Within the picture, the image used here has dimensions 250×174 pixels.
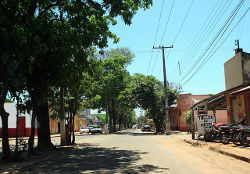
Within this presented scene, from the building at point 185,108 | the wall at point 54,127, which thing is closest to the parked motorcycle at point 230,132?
the building at point 185,108

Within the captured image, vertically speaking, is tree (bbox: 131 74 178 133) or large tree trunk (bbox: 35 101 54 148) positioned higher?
tree (bbox: 131 74 178 133)

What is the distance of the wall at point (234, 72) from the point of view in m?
21.6

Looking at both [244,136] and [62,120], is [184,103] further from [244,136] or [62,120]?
[244,136]

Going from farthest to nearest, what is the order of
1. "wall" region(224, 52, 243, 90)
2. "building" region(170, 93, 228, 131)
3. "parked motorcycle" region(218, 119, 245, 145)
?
"building" region(170, 93, 228, 131), "wall" region(224, 52, 243, 90), "parked motorcycle" region(218, 119, 245, 145)

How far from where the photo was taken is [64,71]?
43.3ft

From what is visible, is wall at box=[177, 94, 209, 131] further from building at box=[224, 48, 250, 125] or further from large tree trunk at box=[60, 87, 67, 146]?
large tree trunk at box=[60, 87, 67, 146]

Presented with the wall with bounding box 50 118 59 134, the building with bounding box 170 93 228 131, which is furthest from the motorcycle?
the wall with bounding box 50 118 59 134

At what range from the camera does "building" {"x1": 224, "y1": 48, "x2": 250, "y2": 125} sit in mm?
20578

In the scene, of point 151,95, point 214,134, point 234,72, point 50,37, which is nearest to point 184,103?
point 151,95

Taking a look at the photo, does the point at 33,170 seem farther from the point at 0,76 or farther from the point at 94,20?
the point at 94,20

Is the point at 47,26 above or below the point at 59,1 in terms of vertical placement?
below

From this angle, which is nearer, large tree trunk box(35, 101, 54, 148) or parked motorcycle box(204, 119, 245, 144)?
large tree trunk box(35, 101, 54, 148)

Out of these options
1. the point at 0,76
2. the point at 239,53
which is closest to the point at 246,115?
the point at 239,53

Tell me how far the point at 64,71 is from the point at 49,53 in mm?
992
